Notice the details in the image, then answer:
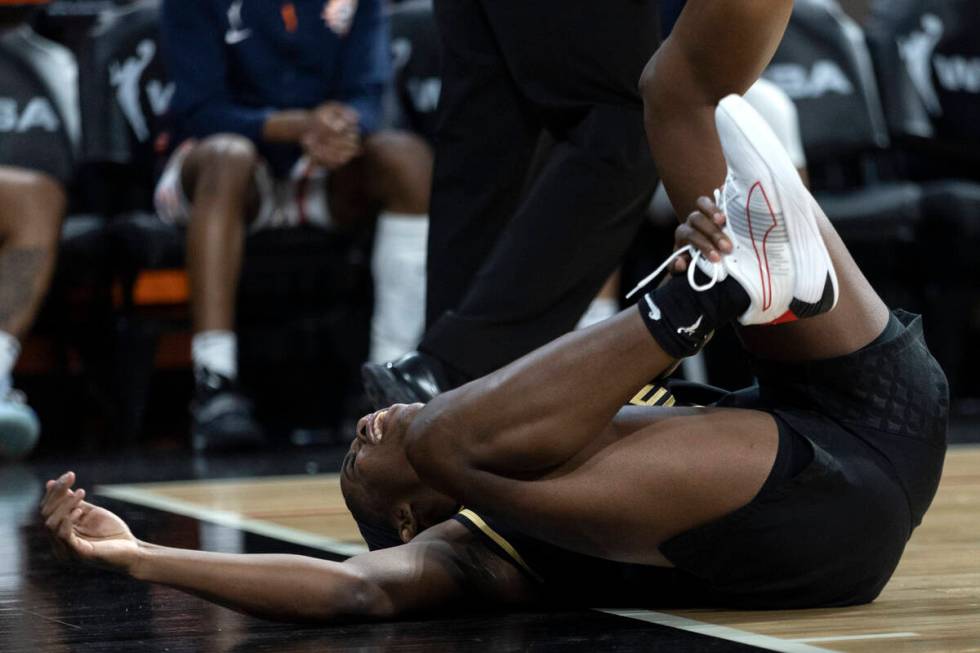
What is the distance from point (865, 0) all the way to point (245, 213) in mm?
2294

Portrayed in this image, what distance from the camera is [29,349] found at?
389cm

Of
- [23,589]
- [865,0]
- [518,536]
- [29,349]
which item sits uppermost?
[518,536]

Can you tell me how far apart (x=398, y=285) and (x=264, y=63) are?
1.84 ft

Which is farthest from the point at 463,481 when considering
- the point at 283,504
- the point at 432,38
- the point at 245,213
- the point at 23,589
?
the point at 432,38

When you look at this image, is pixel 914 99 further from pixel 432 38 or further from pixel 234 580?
pixel 234 580

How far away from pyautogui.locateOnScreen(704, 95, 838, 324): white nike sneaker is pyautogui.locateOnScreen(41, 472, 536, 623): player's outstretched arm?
1.17ft

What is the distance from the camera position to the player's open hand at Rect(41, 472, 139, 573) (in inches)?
54.6

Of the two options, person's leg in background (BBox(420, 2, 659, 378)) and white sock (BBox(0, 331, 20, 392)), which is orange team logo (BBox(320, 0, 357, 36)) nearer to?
white sock (BBox(0, 331, 20, 392))

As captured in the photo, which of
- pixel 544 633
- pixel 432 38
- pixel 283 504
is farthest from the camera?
pixel 432 38

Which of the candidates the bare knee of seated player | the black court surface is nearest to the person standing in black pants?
the black court surface

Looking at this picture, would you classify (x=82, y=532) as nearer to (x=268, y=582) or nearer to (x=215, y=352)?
(x=268, y=582)

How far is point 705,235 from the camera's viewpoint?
142cm

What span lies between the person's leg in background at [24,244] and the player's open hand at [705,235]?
7.05 ft

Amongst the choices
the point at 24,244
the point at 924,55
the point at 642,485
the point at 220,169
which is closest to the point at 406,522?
the point at 642,485
